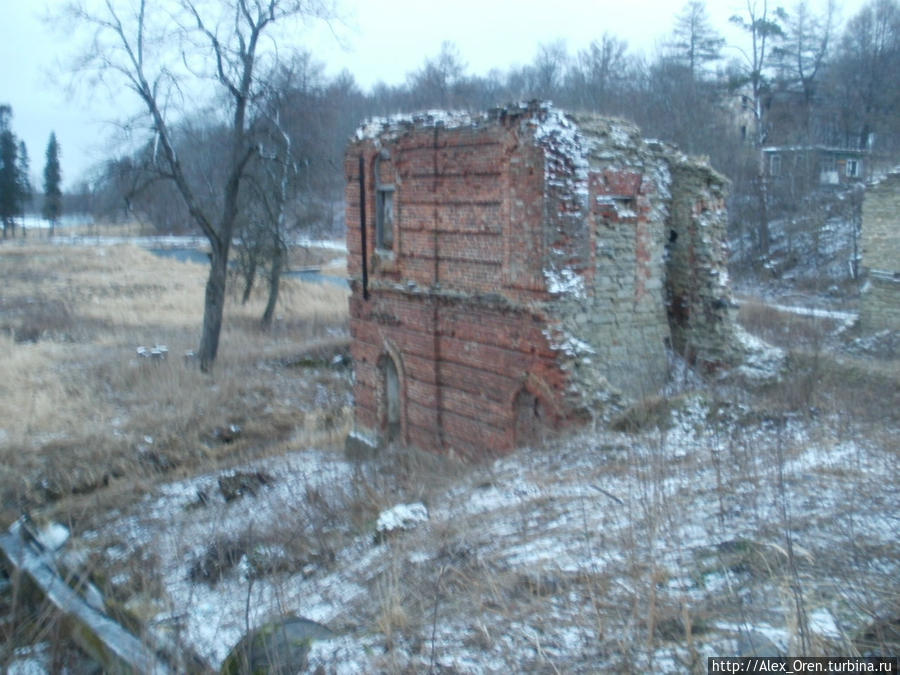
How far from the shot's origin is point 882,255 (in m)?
19.7

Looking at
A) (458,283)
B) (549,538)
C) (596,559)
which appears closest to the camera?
(596,559)

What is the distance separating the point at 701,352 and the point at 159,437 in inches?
441

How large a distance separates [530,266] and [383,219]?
13.5 ft

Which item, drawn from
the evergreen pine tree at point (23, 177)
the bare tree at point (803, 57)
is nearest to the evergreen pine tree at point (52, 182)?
the evergreen pine tree at point (23, 177)

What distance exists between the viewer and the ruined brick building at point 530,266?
9.60m

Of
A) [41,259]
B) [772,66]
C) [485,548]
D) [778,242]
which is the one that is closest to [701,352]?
[485,548]

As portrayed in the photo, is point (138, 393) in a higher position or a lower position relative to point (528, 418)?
lower

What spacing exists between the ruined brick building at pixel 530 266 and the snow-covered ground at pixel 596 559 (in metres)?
1.93

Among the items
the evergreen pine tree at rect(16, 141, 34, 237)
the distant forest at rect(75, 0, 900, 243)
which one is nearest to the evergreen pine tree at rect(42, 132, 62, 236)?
the evergreen pine tree at rect(16, 141, 34, 237)

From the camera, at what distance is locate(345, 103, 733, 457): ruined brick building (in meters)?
9.60

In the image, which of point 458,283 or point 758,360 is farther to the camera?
point 458,283

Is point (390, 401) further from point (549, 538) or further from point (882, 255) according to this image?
point (882, 255)

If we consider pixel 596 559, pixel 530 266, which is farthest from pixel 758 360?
pixel 596 559

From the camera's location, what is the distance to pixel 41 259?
4700 centimetres
